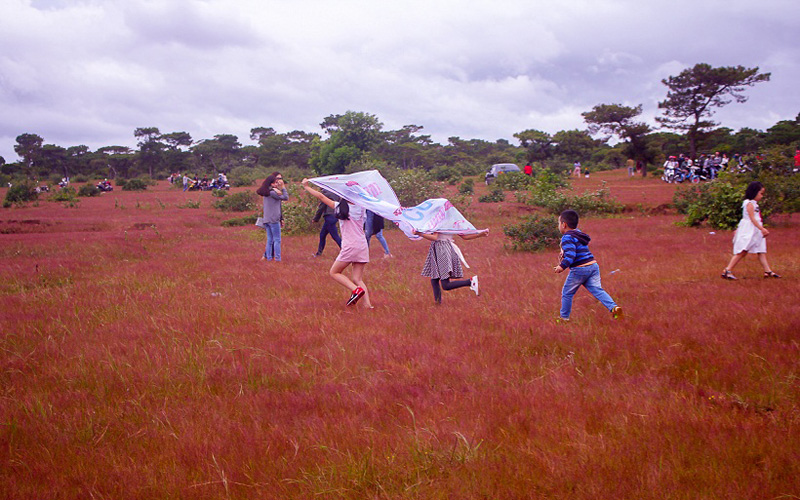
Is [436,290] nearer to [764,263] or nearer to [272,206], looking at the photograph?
[764,263]

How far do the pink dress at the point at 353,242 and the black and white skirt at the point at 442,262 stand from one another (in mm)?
989

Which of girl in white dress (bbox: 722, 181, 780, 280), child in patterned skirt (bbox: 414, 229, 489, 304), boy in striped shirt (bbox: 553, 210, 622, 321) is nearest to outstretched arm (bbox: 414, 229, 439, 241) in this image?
child in patterned skirt (bbox: 414, 229, 489, 304)

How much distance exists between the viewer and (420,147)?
75.4 meters

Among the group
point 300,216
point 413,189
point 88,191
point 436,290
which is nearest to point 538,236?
point 436,290

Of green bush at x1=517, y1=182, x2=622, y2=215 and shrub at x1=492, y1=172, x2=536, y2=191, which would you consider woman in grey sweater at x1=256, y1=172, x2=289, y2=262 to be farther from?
shrub at x1=492, y1=172, x2=536, y2=191

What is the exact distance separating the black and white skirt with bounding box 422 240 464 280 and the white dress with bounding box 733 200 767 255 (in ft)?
16.7

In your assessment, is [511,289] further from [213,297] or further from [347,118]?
[347,118]

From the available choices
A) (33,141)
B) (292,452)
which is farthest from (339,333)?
(33,141)

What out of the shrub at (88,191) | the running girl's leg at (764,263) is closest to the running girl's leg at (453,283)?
the running girl's leg at (764,263)

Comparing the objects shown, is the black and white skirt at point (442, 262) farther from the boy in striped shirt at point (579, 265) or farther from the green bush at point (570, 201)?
the green bush at point (570, 201)

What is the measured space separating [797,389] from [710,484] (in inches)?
74.7

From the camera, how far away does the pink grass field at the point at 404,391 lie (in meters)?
3.49

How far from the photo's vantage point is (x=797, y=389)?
14.6 feet

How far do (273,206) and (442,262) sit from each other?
6343mm
